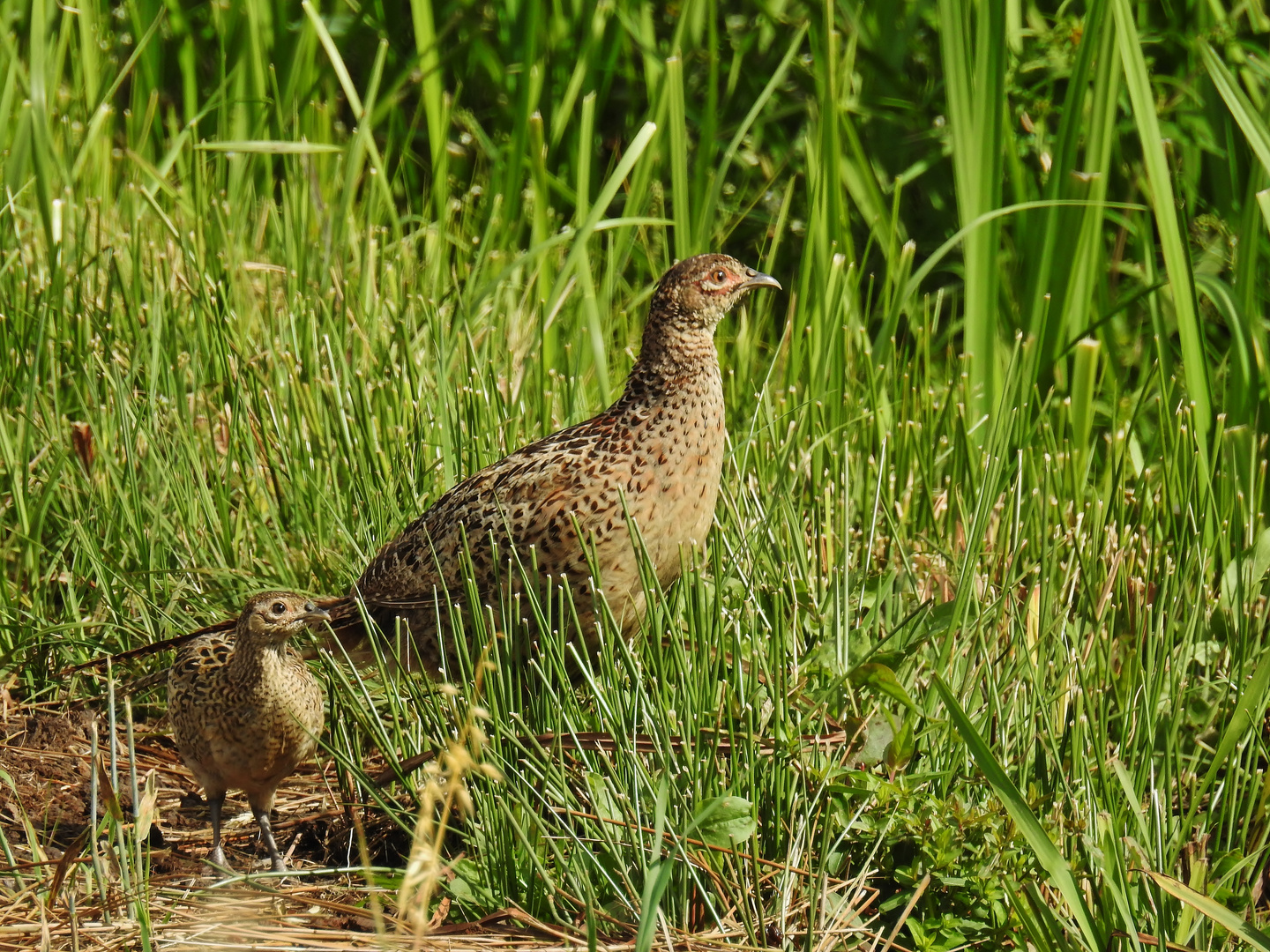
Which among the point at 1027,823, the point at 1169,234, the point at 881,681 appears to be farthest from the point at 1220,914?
the point at 1169,234

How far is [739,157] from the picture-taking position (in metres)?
6.73

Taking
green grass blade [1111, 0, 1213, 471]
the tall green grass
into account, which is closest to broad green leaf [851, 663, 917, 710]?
the tall green grass

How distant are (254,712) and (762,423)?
190 centimetres

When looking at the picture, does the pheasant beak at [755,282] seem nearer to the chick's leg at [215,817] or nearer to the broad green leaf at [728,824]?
the broad green leaf at [728,824]

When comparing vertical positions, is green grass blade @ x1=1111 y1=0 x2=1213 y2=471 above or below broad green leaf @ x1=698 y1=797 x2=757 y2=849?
above

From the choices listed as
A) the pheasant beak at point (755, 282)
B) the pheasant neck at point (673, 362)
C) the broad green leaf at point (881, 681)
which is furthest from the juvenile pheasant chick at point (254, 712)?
the pheasant beak at point (755, 282)

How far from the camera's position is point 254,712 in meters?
3.33

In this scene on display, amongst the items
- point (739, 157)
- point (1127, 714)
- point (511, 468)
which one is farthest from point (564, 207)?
point (1127, 714)

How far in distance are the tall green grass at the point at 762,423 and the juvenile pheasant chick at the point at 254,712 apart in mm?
133

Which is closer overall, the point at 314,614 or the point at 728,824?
the point at 728,824

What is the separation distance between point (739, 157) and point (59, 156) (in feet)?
9.43

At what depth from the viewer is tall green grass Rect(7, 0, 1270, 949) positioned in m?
2.86

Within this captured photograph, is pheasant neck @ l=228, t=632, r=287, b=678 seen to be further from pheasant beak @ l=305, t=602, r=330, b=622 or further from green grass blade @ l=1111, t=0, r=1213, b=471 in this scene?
green grass blade @ l=1111, t=0, r=1213, b=471

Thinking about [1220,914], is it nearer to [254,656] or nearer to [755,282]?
[755,282]
